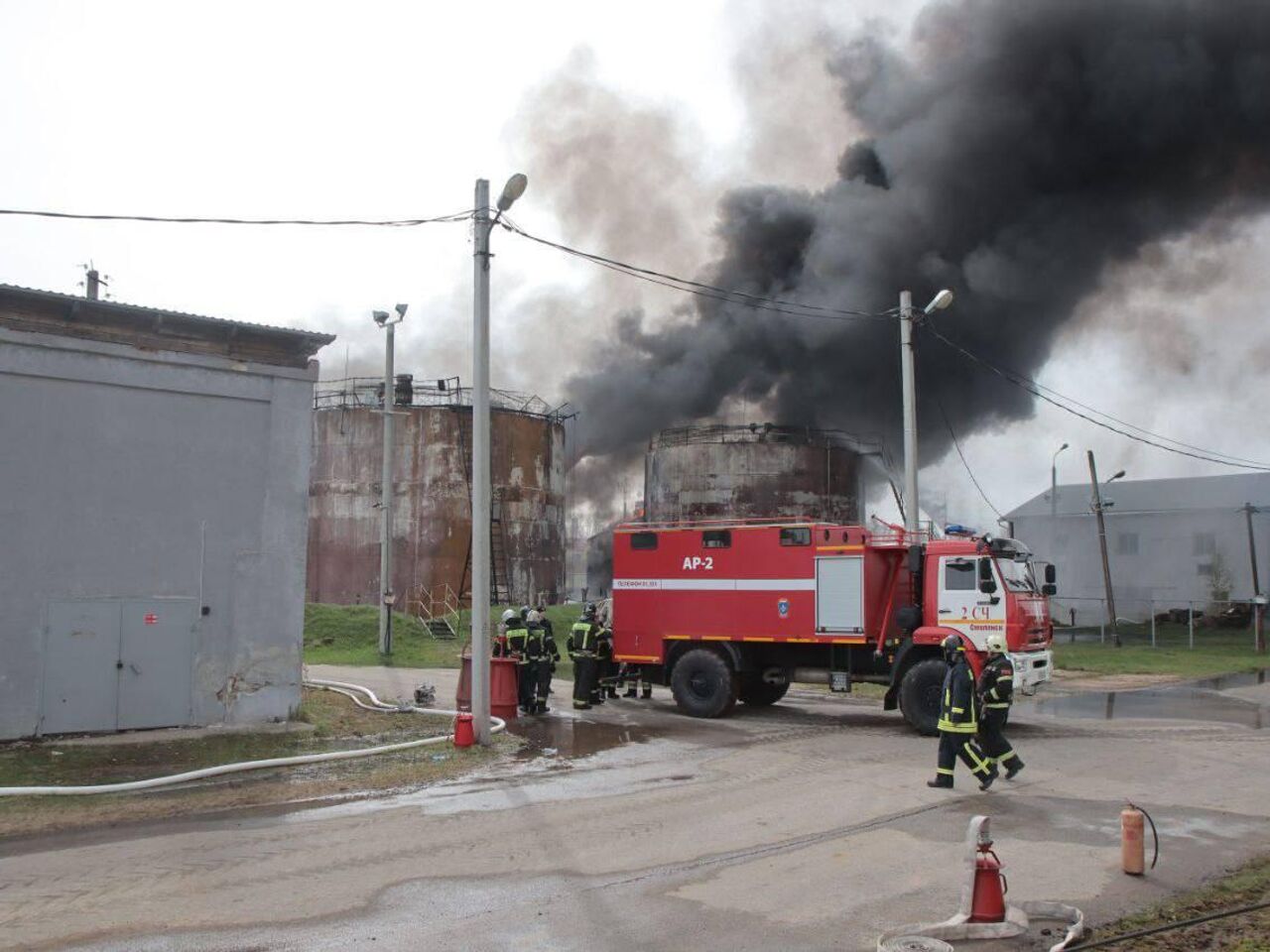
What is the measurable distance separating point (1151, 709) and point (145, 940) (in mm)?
15765

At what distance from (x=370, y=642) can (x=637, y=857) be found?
21759mm

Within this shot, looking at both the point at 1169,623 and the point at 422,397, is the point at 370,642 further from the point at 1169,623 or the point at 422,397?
the point at 1169,623

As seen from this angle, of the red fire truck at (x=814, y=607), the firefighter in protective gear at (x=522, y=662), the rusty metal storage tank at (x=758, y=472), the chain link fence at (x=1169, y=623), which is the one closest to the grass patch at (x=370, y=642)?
the red fire truck at (x=814, y=607)

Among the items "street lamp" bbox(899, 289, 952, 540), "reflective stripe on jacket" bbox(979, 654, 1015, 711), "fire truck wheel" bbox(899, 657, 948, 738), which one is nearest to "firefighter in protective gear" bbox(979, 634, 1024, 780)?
"reflective stripe on jacket" bbox(979, 654, 1015, 711)

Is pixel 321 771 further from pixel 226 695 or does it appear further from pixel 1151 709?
pixel 1151 709

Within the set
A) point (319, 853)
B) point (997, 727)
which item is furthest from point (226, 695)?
point (997, 727)

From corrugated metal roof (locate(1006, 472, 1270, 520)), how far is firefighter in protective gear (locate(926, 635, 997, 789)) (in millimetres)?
48954

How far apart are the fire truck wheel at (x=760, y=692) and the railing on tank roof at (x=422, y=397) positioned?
75.4 ft

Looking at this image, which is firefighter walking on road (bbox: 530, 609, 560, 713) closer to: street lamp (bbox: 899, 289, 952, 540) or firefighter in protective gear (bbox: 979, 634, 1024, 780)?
street lamp (bbox: 899, 289, 952, 540)

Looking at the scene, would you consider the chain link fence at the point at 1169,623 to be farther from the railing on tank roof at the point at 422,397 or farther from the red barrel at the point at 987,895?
the red barrel at the point at 987,895

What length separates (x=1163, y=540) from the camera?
5272 cm

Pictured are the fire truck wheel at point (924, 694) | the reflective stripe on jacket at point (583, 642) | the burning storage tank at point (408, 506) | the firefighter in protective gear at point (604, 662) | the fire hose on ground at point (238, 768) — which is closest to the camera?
the fire hose on ground at point (238, 768)

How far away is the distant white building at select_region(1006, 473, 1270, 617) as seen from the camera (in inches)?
1961

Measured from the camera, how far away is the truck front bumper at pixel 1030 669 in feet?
43.0
